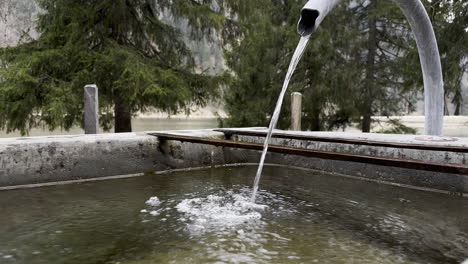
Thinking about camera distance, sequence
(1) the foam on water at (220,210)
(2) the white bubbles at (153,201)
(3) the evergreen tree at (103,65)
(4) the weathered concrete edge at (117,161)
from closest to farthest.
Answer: (1) the foam on water at (220,210), (2) the white bubbles at (153,201), (4) the weathered concrete edge at (117,161), (3) the evergreen tree at (103,65)

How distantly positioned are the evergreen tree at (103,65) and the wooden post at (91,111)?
224cm

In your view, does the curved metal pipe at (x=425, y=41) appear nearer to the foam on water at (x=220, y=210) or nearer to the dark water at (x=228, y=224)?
the dark water at (x=228, y=224)

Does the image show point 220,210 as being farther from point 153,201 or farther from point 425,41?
point 425,41

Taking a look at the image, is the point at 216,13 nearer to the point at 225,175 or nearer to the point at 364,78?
the point at 364,78

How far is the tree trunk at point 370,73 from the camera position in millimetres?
11453

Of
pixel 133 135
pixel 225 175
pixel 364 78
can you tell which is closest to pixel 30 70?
pixel 133 135

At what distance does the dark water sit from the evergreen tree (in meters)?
4.69

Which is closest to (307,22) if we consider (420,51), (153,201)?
(420,51)

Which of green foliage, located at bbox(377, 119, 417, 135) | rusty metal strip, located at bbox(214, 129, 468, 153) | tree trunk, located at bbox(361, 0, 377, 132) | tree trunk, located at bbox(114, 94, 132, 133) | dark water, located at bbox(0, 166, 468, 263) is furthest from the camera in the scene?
green foliage, located at bbox(377, 119, 417, 135)

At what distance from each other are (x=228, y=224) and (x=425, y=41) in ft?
8.05

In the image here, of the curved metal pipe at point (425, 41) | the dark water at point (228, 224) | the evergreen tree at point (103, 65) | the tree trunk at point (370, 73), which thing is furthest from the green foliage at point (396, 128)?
the dark water at point (228, 224)

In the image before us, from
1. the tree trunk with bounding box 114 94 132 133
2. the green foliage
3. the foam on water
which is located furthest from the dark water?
the green foliage

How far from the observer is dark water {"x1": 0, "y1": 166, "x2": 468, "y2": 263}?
1.99 meters

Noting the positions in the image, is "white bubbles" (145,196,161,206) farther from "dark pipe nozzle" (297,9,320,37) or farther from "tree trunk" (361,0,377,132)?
"tree trunk" (361,0,377,132)
